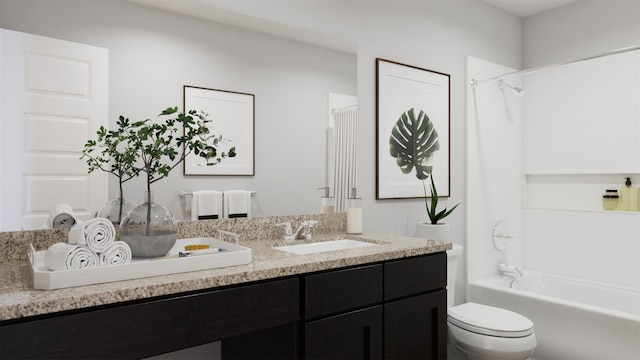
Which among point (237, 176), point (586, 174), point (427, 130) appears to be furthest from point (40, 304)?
point (586, 174)

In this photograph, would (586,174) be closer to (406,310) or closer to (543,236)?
(543,236)

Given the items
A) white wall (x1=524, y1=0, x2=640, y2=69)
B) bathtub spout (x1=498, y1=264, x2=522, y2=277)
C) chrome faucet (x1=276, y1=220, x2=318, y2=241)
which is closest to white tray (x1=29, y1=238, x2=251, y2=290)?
chrome faucet (x1=276, y1=220, x2=318, y2=241)

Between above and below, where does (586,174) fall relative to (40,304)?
→ above

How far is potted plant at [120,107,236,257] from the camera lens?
1.48m

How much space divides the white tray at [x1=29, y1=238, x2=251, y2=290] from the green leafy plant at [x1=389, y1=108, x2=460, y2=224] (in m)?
1.41

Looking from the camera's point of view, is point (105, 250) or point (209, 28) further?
point (209, 28)

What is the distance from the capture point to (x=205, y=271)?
1.38 meters

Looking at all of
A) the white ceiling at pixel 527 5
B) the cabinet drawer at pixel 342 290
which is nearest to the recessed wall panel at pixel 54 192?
the cabinet drawer at pixel 342 290

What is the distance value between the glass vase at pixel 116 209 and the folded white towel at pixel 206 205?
254mm

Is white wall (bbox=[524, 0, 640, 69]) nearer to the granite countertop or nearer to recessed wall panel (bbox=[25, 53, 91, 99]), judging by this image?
the granite countertop

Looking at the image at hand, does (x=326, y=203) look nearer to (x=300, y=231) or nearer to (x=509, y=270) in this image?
(x=300, y=231)

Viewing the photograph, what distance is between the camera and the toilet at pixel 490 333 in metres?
2.19

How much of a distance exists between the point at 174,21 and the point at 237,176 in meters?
0.70

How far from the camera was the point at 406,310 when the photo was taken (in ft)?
6.01
